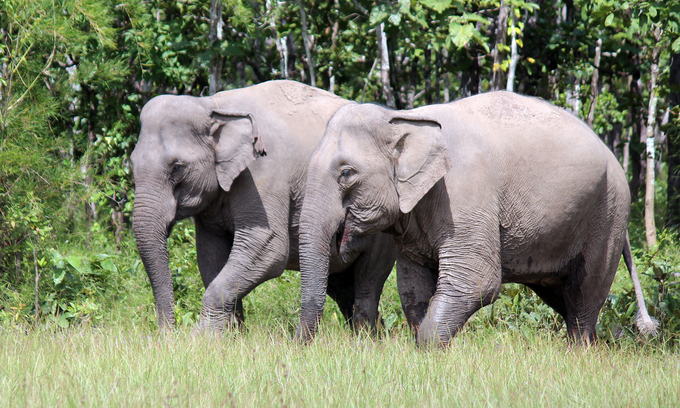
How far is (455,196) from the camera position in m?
4.50

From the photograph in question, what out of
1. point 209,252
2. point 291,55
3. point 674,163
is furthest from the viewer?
point 674,163

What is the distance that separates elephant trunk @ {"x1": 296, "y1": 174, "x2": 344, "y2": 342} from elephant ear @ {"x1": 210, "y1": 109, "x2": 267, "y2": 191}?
3.50 ft

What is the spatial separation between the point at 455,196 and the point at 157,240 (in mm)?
2053

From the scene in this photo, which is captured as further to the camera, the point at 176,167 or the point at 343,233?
the point at 176,167

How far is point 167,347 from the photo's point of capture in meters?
4.59

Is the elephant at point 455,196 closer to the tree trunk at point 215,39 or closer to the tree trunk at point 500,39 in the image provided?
the tree trunk at point 500,39

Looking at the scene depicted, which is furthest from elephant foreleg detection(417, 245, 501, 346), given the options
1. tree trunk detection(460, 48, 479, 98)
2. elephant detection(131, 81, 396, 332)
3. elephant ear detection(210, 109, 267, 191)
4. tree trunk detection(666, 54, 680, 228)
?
tree trunk detection(666, 54, 680, 228)

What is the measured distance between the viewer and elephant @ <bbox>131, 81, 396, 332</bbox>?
5.32m

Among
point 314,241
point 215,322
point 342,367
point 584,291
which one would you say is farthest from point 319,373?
point 584,291

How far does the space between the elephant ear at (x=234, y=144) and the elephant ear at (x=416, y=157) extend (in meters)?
1.24

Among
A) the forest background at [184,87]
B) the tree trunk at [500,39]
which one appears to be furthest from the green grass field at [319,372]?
the tree trunk at [500,39]

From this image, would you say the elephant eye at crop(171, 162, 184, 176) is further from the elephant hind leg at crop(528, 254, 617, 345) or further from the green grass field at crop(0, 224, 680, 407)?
the elephant hind leg at crop(528, 254, 617, 345)

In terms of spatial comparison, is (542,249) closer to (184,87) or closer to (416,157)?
(416,157)

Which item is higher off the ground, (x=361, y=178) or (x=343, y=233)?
(x=361, y=178)
